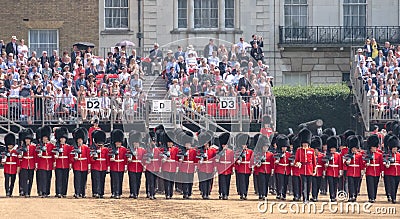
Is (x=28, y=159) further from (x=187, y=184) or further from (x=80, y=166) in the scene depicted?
(x=187, y=184)

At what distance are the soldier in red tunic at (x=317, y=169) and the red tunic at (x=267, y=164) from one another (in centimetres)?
98

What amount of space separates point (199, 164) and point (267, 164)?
1.48 metres

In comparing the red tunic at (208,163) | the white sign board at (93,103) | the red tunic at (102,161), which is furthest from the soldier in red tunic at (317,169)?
the white sign board at (93,103)

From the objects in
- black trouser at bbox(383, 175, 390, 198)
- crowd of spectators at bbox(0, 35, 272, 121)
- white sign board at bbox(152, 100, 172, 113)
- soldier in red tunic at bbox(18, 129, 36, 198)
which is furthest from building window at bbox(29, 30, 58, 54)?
black trouser at bbox(383, 175, 390, 198)

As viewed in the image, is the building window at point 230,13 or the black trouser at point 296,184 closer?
the black trouser at point 296,184

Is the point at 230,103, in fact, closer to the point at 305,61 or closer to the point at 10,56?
the point at 10,56

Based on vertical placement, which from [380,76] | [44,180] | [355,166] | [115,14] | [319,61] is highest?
[115,14]

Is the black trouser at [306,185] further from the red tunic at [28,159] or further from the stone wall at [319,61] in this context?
the stone wall at [319,61]

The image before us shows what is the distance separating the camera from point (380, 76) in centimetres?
4069

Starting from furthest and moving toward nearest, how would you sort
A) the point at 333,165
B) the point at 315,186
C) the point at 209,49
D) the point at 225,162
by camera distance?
the point at 209,49 < the point at 225,162 < the point at 333,165 < the point at 315,186

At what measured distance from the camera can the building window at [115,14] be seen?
47031mm

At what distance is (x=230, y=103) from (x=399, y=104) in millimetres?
5276

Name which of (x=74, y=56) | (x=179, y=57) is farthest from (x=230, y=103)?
(x=74, y=56)

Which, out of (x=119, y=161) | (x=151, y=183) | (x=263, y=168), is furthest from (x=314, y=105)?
(x=119, y=161)
